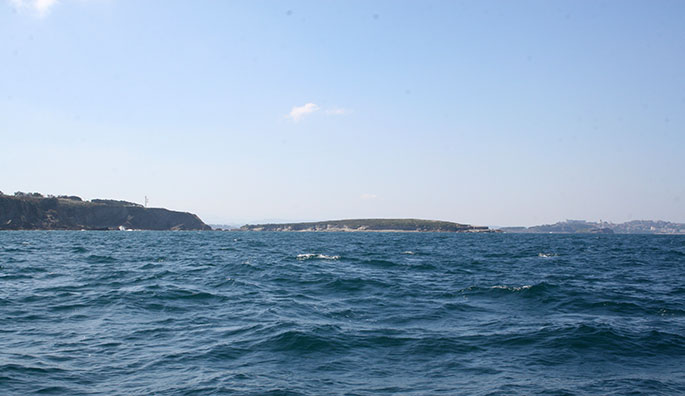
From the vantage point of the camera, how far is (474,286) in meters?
26.9

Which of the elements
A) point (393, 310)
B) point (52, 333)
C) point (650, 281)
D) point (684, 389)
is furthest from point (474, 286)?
point (52, 333)

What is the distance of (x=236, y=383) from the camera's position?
1063 centimetres

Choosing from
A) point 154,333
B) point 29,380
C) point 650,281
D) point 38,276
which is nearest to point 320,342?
point 154,333

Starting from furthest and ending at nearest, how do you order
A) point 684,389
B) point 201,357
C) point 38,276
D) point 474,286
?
point 38,276, point 474,286, point 201,357, point 684,389

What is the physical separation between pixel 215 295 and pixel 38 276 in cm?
1621

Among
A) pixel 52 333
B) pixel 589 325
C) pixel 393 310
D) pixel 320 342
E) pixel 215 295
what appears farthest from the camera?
pixel 215 295

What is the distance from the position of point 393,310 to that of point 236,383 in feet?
34.7

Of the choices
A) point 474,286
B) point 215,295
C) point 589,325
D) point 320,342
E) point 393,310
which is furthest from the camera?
point 474,286

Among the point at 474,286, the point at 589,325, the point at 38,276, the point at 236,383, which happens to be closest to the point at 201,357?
→ the point at 236,383

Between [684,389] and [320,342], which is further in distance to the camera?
[320,342]

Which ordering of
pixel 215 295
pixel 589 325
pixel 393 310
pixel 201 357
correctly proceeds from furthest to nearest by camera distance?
pixel 215 295, pixel 393 310, pixel 589 325, pixel 201 357

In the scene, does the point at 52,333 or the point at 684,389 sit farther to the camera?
the point at 52,333

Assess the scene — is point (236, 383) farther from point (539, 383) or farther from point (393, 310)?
point (393, 310)

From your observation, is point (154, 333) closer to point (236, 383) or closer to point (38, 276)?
point (236, 383)
